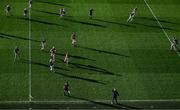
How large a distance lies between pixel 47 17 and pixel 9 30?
246 inches

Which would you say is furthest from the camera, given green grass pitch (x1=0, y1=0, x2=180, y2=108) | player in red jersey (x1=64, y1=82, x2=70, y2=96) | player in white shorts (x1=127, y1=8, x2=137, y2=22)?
player in white shorts (x1=127, y1=8, x2=137, y2=22)

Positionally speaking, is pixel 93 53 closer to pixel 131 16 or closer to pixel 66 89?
pixel 66 89

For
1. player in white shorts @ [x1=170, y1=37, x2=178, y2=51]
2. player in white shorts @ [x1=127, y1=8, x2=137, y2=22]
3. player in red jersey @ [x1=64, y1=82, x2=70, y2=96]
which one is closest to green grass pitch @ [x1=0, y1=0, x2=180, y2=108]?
player in red jersey @ [x1=64, y1=82, x2=70, y2=96]

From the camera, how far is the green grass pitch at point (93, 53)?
4309 cm

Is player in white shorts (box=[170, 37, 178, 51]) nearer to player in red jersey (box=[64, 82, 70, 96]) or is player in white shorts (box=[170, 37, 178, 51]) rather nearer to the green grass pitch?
the green grass pitch

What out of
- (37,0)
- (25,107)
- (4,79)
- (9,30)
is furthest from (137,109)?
(37,0)

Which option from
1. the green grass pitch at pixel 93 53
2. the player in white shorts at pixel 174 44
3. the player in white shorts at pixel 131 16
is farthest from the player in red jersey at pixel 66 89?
the player in white shorts at pixel 131 16

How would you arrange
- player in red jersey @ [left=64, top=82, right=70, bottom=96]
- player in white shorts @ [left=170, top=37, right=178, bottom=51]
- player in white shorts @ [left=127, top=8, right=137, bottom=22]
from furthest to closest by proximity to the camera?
player in white shorts @ [left=127, top=8, right=137, bottom=22] → player in white shorts @ [left=170, top=37, right=178, bottom=51] → player in red jersey @ [left=64, top=82, right=70, bottom=96]

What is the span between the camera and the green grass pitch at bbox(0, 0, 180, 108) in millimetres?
43094

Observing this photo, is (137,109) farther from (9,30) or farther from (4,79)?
(9,30)

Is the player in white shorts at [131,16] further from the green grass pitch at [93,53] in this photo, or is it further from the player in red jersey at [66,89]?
the player in red jersey at [66,89]

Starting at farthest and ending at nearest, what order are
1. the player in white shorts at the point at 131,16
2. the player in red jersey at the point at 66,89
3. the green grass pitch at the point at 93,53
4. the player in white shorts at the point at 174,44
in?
1. the player in white shorts at the point at 131,16
2. the player in white shorts at the point at 174,44
3. the green grass pitch at the point at 93,53
4. the player in red jersey at the point at 66,89

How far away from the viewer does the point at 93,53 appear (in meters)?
50.5

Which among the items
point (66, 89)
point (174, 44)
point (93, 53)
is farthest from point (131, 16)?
point (66, 89)
